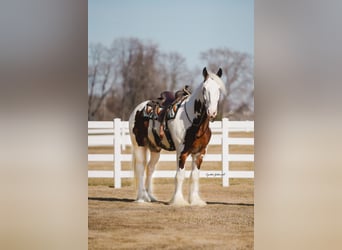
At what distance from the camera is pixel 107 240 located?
172 inches

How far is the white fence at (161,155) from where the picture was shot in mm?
4344

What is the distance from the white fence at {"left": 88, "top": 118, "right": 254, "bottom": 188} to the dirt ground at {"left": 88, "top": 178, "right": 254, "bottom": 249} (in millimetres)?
64

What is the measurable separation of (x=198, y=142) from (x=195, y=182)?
12.0 inches

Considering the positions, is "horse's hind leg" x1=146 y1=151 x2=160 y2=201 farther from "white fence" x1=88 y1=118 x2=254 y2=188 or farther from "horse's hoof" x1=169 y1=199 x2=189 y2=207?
"horse's hoof" x1=169 y1=199 x2=189 y2=207

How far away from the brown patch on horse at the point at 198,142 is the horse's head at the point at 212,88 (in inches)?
4.3

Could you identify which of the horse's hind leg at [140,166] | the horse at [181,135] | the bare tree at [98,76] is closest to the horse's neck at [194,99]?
the horse at [181,135]

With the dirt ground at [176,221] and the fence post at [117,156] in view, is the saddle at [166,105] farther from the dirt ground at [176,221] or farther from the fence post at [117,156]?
the dirt ground at [176,221]

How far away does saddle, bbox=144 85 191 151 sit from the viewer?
4.43 m

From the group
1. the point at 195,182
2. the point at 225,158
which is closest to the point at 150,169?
the point at 195,182

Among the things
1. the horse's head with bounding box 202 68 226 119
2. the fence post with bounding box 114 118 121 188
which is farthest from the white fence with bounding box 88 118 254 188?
the horse's head with bounding box 202 68 226 119
